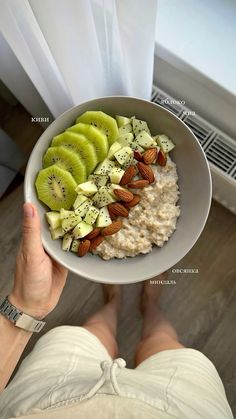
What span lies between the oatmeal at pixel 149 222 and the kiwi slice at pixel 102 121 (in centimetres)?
11

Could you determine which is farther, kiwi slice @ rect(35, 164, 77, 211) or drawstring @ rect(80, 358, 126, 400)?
kiwi slice @ rect(35, 164, 77, 211)

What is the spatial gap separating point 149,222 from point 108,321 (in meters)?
0.45

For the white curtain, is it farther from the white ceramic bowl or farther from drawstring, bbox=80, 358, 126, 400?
drawstring, bbox=80, 358, 126, 400

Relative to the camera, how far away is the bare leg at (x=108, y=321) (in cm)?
116

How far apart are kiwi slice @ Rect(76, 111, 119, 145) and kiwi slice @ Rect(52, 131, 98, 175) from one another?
4 cm

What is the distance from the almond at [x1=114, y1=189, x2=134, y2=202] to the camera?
890 mm

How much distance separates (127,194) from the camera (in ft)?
2.95

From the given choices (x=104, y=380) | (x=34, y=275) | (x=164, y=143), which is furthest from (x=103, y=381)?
(x=164, y=143)

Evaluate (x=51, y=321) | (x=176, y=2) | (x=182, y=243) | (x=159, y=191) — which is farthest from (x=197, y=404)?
(x=176, y=2)

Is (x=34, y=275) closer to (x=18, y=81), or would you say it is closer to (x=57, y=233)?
(x=57, y=233)

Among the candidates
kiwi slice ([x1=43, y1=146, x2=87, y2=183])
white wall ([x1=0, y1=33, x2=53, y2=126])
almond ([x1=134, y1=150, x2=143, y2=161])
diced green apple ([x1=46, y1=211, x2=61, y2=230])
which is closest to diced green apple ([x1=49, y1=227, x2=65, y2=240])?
diced green apple ([x1=46, y1=211, x2=61, y2=230])

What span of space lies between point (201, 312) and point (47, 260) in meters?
0.62

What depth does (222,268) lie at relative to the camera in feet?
4.49

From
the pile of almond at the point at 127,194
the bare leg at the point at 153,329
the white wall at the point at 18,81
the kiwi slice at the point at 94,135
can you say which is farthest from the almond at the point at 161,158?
the bare leg at the point at 153,329
